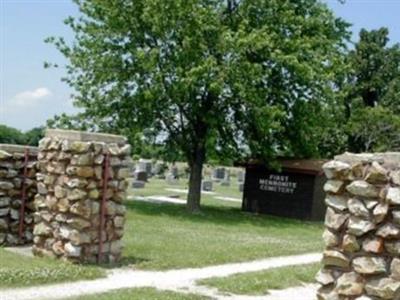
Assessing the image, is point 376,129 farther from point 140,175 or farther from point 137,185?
point 140,175

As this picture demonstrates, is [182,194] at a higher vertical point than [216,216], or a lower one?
higher

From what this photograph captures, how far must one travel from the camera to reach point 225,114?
2908cm

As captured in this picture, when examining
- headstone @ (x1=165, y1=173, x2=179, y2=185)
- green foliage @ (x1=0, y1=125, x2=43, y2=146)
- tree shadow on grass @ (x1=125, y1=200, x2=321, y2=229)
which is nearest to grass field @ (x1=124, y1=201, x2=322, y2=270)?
tree shadow on grass @ (x1=125, y1=200, x2=321, y2=229)

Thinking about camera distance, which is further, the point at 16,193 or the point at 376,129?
the point at 376,129

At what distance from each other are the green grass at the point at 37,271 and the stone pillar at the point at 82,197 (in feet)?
1.60

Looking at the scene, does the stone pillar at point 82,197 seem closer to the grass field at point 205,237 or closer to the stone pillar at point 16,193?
the grass field at point 205,237

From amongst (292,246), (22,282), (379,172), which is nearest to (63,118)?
(292,246)

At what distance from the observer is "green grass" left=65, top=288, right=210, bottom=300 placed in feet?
34.5

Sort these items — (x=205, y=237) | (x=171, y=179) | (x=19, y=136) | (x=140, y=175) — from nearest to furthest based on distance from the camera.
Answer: (x=205, y=237), (x=140, y=175), (x=171, y=179), (x=19, y=136)

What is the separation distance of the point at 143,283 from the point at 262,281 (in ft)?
7.34

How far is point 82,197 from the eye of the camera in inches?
532

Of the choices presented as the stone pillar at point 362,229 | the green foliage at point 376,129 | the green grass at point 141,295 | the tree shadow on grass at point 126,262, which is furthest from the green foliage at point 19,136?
the stone pillar at point 362,229

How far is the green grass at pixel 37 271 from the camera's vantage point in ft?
37.1

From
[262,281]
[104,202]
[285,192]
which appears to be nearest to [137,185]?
[285,192]
